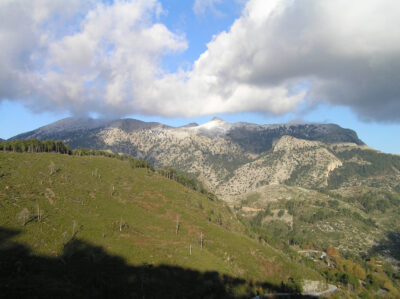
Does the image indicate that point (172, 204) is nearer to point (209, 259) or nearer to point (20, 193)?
point (209, 259)

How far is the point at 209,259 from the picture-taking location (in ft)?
394

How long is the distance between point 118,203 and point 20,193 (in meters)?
47.1

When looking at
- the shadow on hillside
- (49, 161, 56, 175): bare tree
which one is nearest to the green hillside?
the shadow on hillside

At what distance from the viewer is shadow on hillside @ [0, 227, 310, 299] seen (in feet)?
237

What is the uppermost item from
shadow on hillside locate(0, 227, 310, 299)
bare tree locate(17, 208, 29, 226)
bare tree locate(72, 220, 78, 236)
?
bare tree locate(17, 208, 29, 226)

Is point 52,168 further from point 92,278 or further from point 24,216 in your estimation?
point 92,278

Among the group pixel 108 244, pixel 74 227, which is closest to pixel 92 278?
pixel 108 244

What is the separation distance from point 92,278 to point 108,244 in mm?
22956

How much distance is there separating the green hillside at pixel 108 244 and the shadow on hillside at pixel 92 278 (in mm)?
318

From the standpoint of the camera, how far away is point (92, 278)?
8600 centimetres

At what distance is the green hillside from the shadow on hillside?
0.32 m

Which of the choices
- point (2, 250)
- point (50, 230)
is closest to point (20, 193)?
point (50, 230)

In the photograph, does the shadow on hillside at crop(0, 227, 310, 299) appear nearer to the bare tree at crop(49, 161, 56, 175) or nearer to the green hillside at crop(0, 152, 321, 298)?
the green hillside at crop(0, 152, 321, 298)

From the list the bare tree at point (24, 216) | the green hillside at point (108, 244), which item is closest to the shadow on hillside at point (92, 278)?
the green hillside at point (108, 244)
